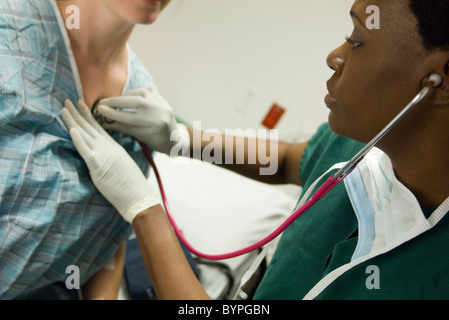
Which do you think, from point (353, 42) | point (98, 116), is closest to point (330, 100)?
point (353, 42)

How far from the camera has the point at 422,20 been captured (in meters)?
0.57

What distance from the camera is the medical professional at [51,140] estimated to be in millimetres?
745

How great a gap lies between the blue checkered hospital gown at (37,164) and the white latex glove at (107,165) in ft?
0.10

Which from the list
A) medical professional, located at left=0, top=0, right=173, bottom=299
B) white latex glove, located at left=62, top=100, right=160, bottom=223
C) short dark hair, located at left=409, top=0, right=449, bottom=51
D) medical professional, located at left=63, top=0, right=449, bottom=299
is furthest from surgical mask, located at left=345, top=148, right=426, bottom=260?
medical professional, located at left=0, top=0, right=173, bottom=299

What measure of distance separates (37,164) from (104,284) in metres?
0.46

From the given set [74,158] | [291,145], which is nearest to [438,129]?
[291,145]

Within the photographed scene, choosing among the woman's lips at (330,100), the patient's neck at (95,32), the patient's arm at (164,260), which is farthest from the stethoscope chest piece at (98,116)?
the woman's lips at (330,100)

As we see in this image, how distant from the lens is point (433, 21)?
1.84 ft

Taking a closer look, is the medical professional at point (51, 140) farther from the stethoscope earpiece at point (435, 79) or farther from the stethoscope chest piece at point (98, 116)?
the stethoscope earpiece at point (435, 79)

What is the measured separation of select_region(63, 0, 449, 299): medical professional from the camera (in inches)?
24.3

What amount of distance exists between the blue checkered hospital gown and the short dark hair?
713 millimetres

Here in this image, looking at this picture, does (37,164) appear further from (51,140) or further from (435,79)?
(435,79)

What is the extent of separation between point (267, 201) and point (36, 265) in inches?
45.1

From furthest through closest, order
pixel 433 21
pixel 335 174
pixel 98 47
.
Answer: pixel 98 47 < pixel 335 174 < pixel 433 21
